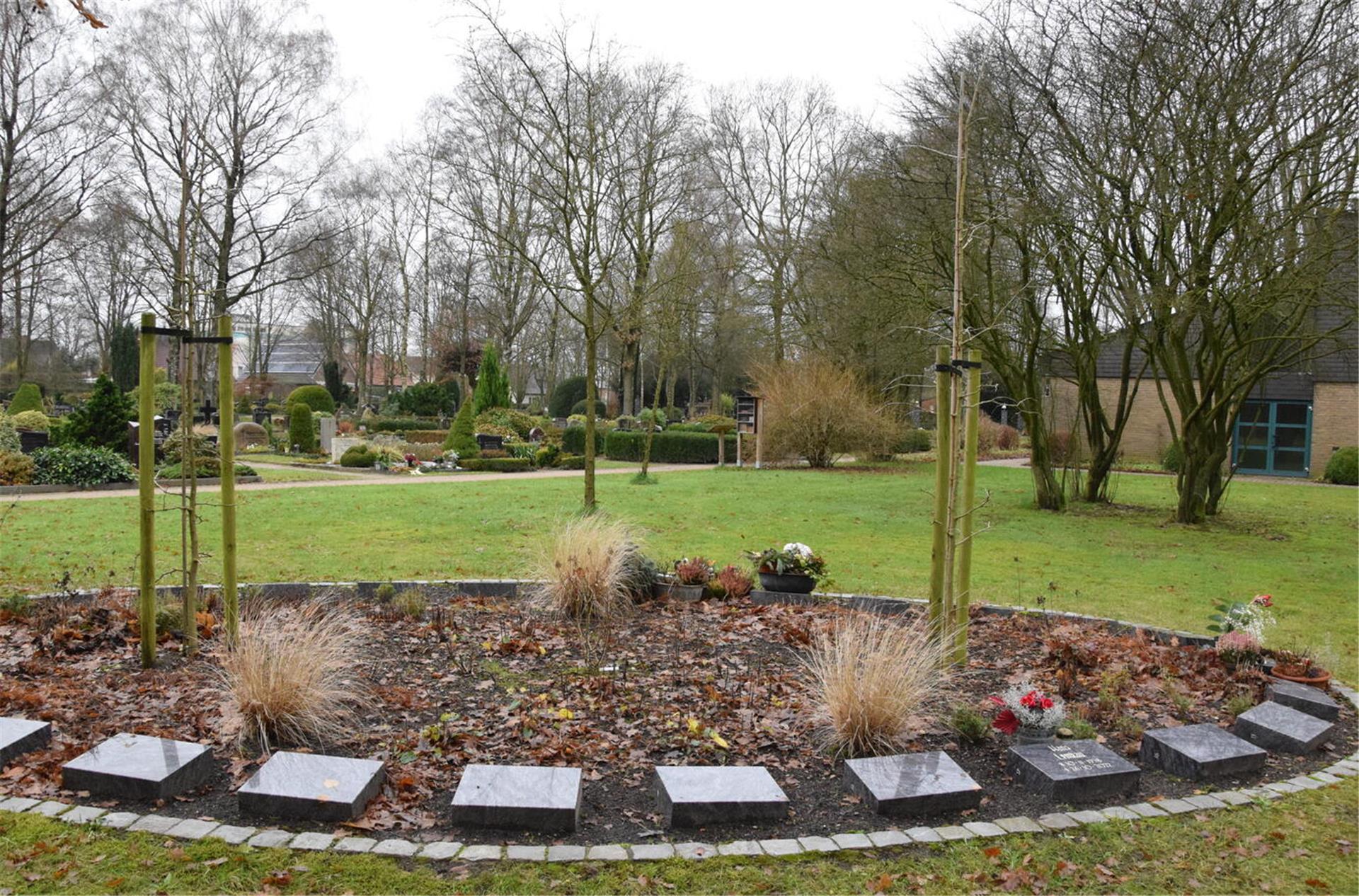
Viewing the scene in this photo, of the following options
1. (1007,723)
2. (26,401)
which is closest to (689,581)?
(1007,723)

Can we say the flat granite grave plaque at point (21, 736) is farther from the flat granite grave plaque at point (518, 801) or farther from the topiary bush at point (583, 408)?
the topiary bush at point (583, 408)

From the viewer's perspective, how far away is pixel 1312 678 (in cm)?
491

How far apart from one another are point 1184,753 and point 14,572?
27.5 ft


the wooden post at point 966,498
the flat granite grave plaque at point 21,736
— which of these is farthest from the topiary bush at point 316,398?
the wooden post at point 966,498

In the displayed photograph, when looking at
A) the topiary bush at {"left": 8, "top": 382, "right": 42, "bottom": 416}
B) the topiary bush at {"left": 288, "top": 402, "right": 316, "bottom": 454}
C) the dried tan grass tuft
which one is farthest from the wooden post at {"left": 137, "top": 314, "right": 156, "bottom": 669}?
the topiary bush at {"left": 8, "top": 382, "right": 42, "bottom": 416}

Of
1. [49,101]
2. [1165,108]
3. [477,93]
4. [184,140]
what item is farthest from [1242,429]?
[49,101]

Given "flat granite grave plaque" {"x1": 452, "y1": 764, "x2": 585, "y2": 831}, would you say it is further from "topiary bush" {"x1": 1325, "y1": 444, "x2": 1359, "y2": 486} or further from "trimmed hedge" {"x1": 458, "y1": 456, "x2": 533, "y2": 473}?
"topiary bush" {"x1": 1325, "y1": 444, "x2": 1359, "y2": 486}

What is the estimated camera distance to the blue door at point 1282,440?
23875mm

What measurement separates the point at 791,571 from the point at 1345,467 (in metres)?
20.5

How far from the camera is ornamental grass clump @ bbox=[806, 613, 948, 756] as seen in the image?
12.6 ft

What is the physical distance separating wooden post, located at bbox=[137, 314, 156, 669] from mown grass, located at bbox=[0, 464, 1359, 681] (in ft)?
9.38

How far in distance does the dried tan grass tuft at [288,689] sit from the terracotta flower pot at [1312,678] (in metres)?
4.69

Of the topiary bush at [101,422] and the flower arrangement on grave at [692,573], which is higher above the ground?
the topiary bush at [101,422]

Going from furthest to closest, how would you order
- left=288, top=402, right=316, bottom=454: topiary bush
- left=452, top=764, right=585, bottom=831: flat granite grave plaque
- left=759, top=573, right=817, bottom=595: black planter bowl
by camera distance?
left=288, top=402, right=316, bottom=454: topiary bush
left=759, top=573, right=817, bottom=595: black planter bowl
left=452, top=764, right=585, bottom=831: flat granite grave plaque
